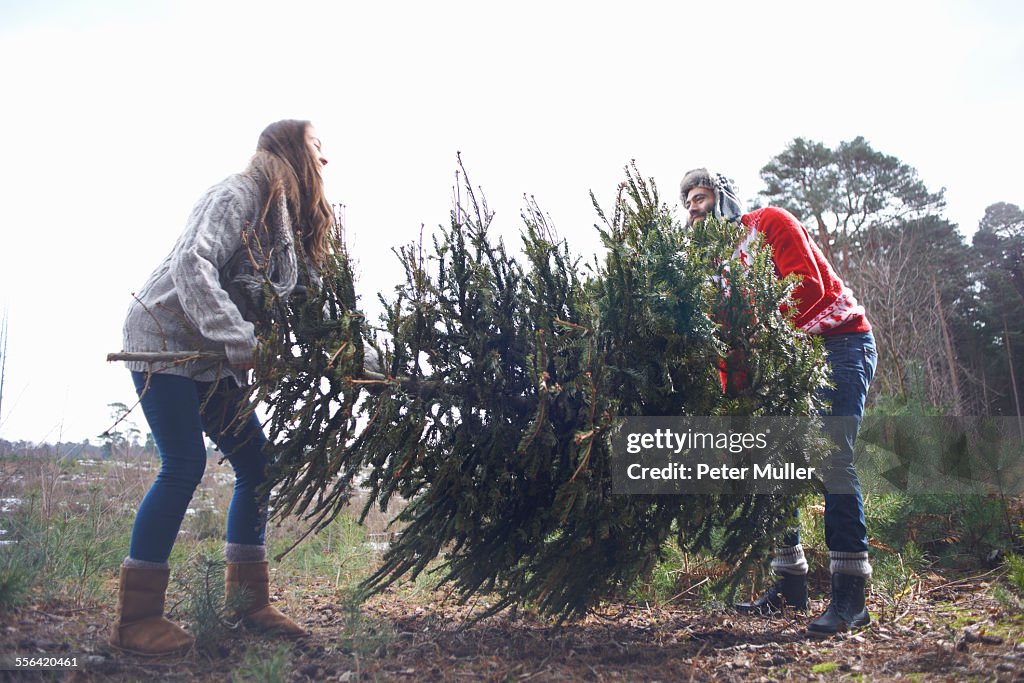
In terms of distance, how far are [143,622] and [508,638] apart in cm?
150

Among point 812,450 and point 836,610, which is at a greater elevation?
point 812,450

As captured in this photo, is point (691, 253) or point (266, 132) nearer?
point (691, 253)

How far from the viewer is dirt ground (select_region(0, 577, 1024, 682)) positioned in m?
2.65

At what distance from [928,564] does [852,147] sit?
19.4m

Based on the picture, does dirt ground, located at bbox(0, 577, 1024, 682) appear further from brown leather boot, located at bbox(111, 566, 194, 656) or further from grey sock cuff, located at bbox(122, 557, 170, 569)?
grey sock cuff, located at bbox(122, 557, 170, 569)

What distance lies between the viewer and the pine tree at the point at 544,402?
2633mm

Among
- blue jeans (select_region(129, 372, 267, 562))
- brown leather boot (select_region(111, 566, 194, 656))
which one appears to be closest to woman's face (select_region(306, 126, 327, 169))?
blue jeans (select_region(129, 372, 267, 562))

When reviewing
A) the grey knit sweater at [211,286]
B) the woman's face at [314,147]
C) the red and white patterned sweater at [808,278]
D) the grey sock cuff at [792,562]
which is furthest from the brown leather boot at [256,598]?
the red and white patterned sweater at [808,278]

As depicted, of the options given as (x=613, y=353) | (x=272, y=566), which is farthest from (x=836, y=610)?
(x=272, y=566)

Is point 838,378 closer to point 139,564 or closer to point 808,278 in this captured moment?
point 808,278

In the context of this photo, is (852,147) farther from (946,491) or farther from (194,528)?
(194,528)

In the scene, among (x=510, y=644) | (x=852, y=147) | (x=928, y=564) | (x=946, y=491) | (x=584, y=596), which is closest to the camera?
(x=584, y=596)

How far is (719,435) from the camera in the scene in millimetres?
2609

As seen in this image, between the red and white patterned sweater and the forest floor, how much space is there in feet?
4.53
